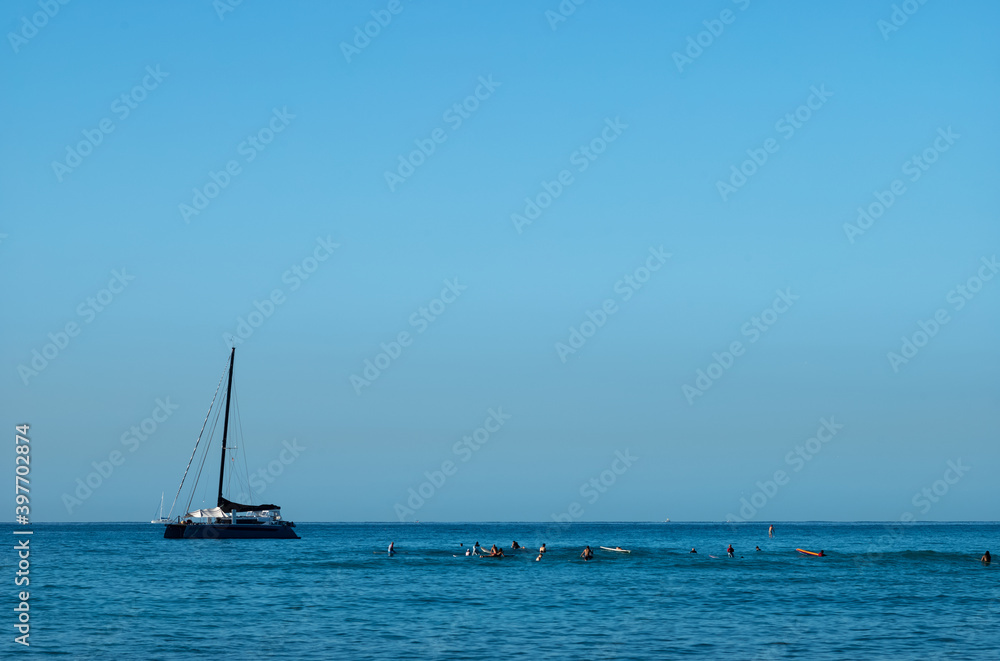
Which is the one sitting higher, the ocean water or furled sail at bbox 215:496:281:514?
furled sail at bbox 215:496:281:514

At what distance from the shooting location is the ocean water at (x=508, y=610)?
40375mm

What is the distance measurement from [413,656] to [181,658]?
8.80m

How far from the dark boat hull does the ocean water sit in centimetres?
2857

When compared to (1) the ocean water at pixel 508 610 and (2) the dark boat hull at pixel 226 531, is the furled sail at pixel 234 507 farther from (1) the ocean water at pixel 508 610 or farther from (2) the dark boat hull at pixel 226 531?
(1) the ocean water at pixel 508 610

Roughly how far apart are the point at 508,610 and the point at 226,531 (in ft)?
254

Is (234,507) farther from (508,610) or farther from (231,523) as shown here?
(508,610)

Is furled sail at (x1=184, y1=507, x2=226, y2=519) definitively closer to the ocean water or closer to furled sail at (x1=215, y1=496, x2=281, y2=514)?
furled sail at (x1=215, y1=496, x2=281, y2=514)

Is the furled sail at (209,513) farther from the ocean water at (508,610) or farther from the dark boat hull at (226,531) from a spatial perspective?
the ocean water at (508,610)

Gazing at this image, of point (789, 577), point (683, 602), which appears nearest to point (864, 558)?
point (789, 577)

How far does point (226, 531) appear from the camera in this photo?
122438 millimetres

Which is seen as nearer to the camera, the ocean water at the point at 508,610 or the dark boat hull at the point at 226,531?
the ocean water at the point at 508,610

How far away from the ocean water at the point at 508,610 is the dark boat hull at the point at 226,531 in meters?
28.6

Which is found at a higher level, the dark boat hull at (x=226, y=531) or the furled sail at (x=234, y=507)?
the furled sail at (x=234, y=507)

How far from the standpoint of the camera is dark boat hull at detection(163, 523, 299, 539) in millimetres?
122375
